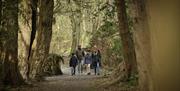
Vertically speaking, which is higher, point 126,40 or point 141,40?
point 126,40

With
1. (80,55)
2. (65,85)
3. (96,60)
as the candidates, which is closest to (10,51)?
(65,85)

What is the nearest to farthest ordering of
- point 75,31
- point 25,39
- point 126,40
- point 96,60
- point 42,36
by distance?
point 126,40 < point 25,39 < point 42,36 < point 96,60 < point 75,31

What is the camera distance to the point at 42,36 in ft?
89.6

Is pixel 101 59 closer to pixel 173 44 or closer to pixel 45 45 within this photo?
pixel 45 45

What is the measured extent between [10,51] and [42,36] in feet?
20.0

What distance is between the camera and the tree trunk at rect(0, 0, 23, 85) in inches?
773

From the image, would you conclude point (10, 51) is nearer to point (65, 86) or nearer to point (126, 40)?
point (65, 86)

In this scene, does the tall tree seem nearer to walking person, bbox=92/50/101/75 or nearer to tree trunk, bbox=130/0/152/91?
walking person, bbox=92/50/101/75

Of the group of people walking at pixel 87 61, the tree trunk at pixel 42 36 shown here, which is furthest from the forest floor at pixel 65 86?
the group of people walking at pixel 87 61

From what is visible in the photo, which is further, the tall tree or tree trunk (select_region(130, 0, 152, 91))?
the tall tree

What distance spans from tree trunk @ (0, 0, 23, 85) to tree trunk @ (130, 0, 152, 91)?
1172 centimetres

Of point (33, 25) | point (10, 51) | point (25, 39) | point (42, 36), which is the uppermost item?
point (33, 25)

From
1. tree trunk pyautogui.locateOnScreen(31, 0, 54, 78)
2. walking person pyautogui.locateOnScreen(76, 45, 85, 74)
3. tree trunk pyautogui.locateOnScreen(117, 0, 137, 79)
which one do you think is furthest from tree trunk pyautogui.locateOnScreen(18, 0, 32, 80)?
walking person pyautogui.locateOnScreen(76, 45, 85, 74)

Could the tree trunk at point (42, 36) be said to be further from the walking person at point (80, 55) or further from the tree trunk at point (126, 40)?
the tree trunk at point (126, 40)
